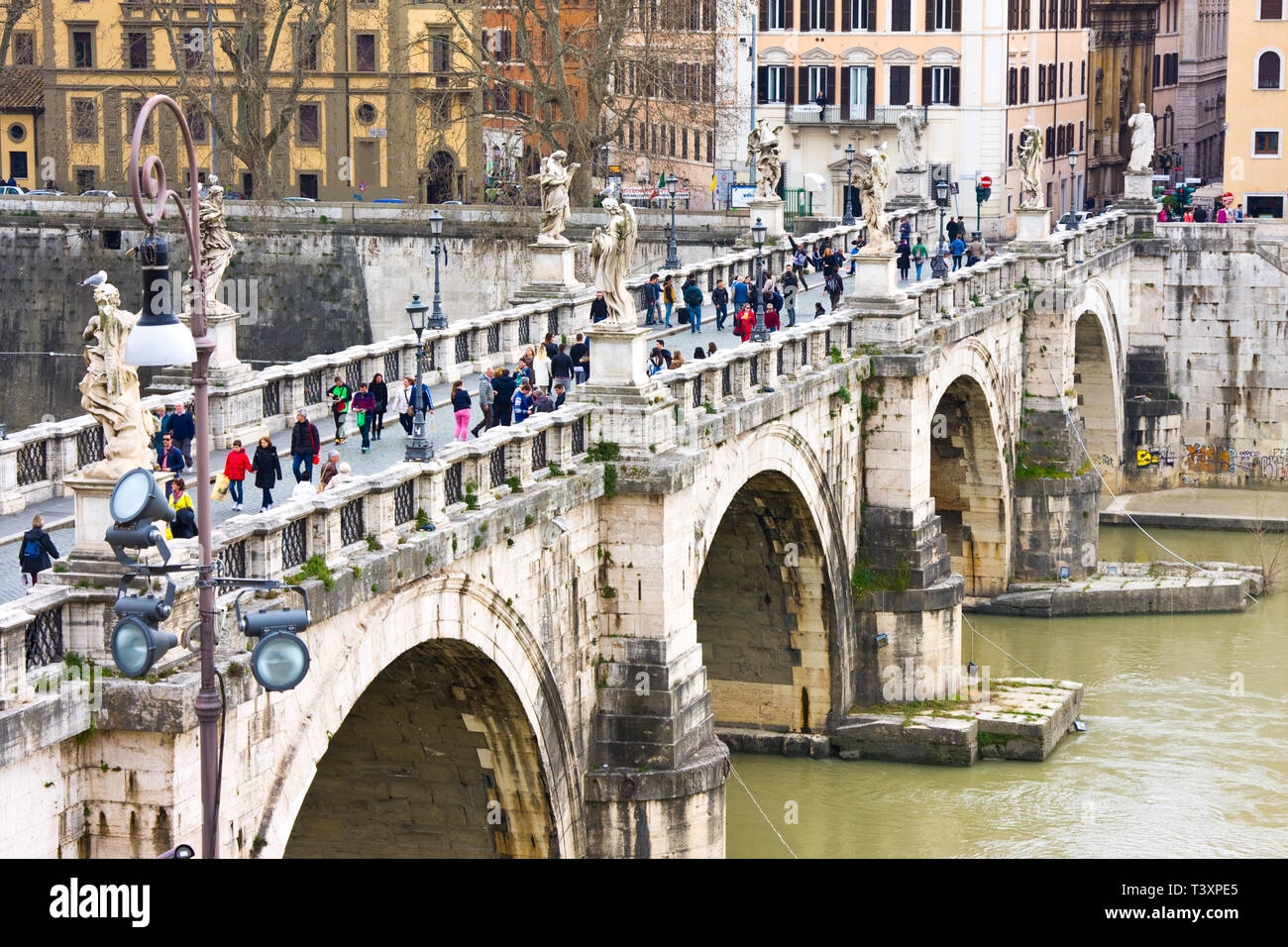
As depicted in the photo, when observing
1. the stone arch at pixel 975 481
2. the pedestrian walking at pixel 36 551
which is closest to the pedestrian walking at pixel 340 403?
the pedestrian walking at pixel 36 551

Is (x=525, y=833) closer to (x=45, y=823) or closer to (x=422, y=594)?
(x=422, y=594)

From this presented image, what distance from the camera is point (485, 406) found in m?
31.2

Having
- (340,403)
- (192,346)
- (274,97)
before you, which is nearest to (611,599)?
(340,403)

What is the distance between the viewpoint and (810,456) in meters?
Answer: 36.8

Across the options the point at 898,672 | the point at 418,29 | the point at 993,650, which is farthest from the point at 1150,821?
the point at 418,29

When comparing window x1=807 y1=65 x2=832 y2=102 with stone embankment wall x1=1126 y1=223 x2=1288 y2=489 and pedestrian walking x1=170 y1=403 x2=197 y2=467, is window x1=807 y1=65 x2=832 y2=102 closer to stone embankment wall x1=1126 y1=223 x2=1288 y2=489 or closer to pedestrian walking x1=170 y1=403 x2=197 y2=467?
stone embankment wall x1=1126 y1=223 x2=1288 y2=489

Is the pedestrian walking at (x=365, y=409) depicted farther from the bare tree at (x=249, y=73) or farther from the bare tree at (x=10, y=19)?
the bare tree at (x=10, y=19)

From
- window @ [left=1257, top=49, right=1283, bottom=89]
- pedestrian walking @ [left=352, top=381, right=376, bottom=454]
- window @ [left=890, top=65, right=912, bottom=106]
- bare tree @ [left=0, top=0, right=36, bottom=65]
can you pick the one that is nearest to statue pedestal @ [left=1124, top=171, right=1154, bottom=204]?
window @ [left=1257, top=49, right=1283, bottom=89]

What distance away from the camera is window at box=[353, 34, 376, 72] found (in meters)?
75.6

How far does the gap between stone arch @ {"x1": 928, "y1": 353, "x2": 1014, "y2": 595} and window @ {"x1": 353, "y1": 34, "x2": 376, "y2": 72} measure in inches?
1266

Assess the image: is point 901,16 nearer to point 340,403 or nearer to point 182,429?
point 340,403

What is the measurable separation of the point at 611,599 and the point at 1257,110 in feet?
142

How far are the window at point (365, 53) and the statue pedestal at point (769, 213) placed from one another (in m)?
29.8

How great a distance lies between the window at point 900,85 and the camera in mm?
73938
